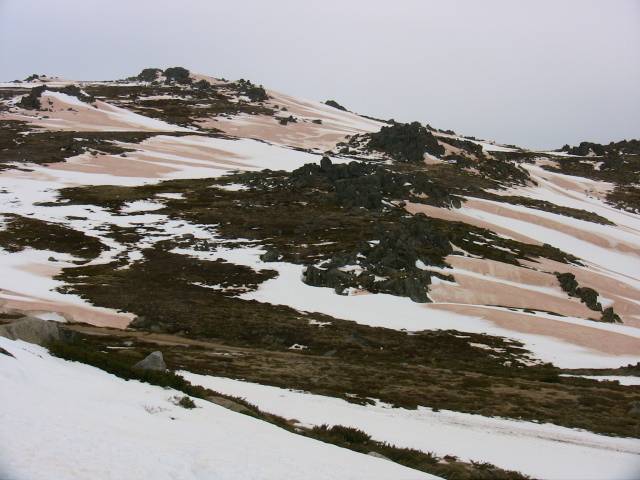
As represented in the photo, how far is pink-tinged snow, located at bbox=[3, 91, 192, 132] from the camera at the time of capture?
515ft

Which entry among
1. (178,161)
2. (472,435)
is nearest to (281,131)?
(178,161)

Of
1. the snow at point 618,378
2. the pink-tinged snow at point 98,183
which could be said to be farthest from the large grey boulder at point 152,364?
the snow at point 618,378

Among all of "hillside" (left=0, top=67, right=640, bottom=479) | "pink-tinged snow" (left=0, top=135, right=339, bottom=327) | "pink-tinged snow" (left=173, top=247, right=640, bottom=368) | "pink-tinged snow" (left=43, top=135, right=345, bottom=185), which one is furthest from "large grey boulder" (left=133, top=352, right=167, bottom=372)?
"pink-tinged snow" (left=43, top=135, right=345, bottom=185)

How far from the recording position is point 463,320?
52.2 metres

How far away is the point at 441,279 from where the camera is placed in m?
61.8

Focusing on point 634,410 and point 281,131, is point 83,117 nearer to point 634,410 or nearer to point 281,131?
point 281,131

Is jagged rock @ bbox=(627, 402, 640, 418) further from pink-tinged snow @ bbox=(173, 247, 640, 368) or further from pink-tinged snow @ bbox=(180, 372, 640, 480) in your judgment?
pink-tinged snow @ bbox=(173, 247, 640, 368)

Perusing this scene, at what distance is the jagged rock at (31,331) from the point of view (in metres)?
20.1

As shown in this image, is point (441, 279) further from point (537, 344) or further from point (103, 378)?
point (103, 378)

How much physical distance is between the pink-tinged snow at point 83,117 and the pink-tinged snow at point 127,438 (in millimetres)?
154168

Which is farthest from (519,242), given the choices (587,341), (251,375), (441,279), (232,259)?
(251,375)

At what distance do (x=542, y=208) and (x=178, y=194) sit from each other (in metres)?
75.7

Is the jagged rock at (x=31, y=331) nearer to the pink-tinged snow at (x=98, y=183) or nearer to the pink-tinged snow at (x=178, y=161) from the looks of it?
the pink-tinged snow at (x=98, y=183)

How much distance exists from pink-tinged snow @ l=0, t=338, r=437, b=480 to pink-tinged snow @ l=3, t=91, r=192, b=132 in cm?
15417
